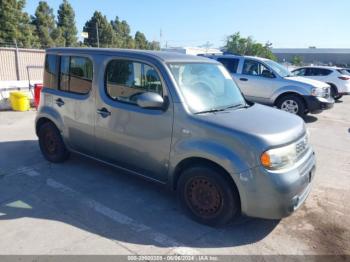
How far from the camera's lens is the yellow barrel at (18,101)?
959 centimetres

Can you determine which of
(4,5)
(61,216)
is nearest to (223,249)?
(61,216)

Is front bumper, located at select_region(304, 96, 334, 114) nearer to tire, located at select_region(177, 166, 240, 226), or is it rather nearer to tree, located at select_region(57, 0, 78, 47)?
tire, located at select_region(177, 166, 240, 226)

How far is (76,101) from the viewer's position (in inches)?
174

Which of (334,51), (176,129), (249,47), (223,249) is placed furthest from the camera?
(334,51)

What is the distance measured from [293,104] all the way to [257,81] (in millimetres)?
1324

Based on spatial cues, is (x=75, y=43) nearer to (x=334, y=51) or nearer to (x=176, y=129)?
(x=176, y=129)

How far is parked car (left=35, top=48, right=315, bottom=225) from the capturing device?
3.02 meters

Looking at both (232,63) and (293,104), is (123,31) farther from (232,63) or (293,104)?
(293,104)

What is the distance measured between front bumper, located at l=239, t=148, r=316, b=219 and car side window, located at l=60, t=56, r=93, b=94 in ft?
8.45

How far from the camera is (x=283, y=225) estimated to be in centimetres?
350

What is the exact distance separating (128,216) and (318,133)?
6.36 m

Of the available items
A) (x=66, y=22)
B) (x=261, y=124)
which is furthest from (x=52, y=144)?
(x=66, y=22)

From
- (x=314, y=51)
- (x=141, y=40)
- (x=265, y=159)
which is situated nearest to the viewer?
(x=265, y=159)

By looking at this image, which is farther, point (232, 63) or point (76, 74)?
point (232, 63)
